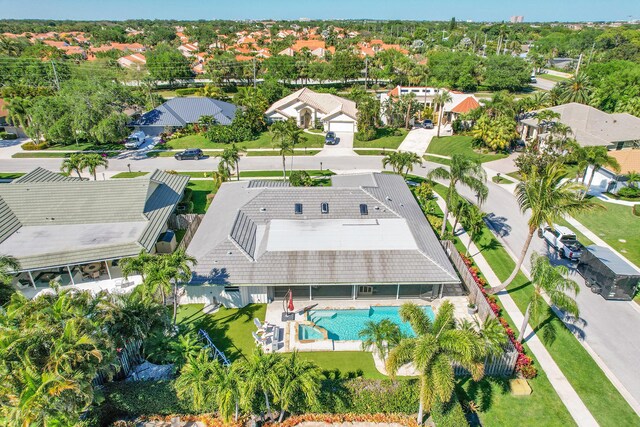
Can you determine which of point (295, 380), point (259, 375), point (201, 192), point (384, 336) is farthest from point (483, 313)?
point (201, 192)

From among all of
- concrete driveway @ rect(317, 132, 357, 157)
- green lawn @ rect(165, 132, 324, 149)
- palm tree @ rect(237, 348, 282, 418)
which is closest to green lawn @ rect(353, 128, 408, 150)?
concrete driveway @ rect(317, 132, 357, 157)

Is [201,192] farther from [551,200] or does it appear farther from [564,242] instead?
[564,242]

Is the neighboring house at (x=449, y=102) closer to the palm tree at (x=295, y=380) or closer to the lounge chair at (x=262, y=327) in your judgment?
the lounge chair at (x=262, y=327)

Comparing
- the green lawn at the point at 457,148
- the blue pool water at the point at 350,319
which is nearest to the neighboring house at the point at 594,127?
the green lawn at the point at 457,148

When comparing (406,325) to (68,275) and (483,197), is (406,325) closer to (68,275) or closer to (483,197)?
(483,197)

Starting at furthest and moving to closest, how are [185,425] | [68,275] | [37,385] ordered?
[68,275] → [185,425] → [37,385]

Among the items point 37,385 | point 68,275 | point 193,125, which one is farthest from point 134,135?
point 37,385
